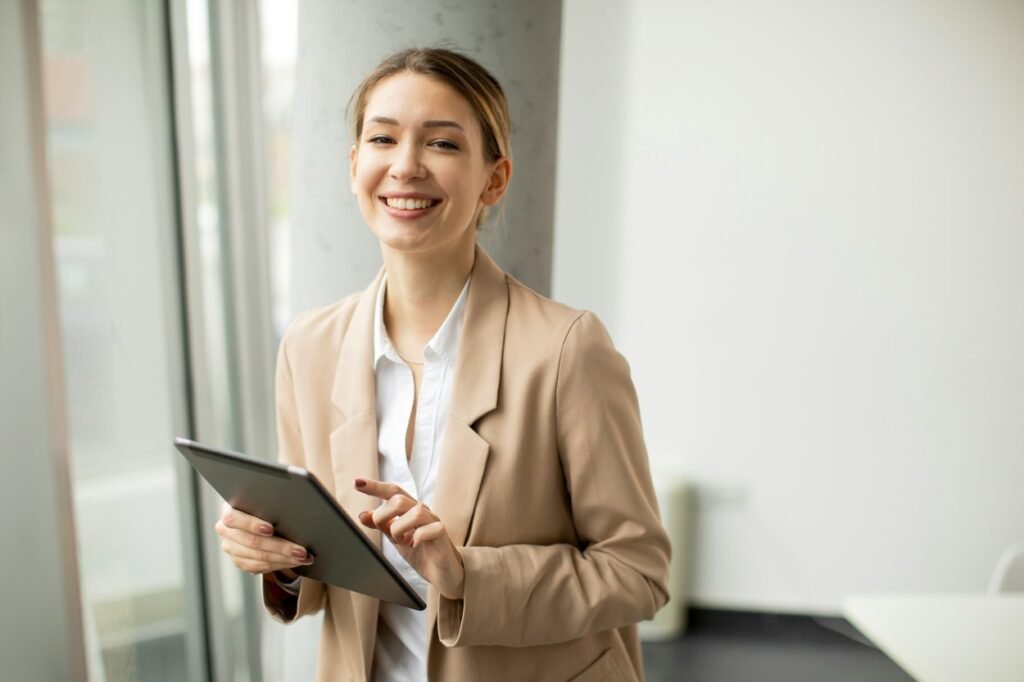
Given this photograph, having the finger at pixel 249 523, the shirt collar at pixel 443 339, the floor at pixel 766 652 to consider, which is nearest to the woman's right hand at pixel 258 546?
the finger at pixel 249 523

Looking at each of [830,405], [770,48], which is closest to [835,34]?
[770,48]

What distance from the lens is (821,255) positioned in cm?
362

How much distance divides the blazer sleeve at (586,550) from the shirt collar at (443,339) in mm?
181

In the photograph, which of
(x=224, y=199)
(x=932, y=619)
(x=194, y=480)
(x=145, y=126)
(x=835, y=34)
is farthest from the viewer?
(x=835, y=34)

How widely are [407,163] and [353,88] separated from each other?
55cm

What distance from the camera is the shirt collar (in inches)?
51.4

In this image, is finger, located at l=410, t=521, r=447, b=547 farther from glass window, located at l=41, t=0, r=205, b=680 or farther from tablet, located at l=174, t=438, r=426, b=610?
glass window, located at l=41, t=0, r=205, b=680

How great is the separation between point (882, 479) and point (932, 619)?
70.3 inches

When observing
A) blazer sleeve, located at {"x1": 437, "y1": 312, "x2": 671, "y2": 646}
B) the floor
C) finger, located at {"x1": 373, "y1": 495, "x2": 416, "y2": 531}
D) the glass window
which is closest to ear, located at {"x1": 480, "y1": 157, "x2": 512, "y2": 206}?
blazer sleeve, located at {"x1": 437, "y1": 312, "x2": 671, "y2": 646}

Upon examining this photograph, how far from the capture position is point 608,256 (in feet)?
12.2

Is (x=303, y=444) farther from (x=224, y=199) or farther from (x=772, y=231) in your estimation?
(x=772, y=231)

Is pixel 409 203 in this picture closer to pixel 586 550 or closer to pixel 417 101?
pixel 417 101

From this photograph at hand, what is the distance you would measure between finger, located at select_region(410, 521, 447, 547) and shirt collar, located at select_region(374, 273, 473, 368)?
0.29m

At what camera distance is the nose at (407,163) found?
3.95 ft
